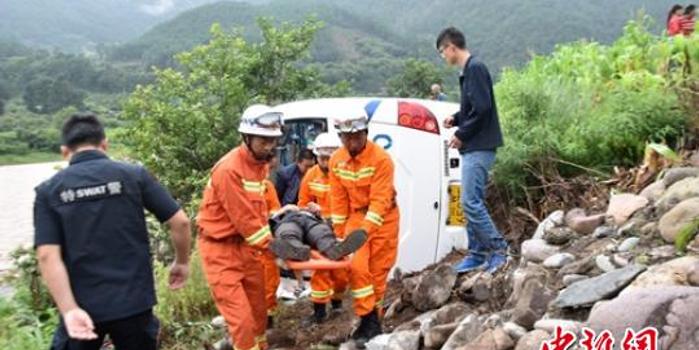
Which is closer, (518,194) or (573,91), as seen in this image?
(518,194)

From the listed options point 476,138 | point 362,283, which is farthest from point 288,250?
point 476,138

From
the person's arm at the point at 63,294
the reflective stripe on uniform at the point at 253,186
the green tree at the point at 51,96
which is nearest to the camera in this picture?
the person's arm at the point at 63,294

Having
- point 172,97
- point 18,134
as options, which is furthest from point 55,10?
point 172,97

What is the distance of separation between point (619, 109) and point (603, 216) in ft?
5.55

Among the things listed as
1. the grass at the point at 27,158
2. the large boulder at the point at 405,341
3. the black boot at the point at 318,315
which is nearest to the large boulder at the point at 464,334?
the large boulder at the point at 405,341

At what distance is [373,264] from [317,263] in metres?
0.58

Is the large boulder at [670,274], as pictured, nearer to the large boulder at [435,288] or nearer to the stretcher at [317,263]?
the large boulder at [435,288]

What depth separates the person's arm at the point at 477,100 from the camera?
5289 mm

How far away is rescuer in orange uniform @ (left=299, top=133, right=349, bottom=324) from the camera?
5.62 metres

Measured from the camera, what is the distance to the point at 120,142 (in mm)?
11398

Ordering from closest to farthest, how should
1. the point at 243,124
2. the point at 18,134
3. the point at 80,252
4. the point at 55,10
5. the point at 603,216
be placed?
the point at 80,252 → the point at 243,124 → the point at 603,216 → the point at 18,134 → the point at 55,10

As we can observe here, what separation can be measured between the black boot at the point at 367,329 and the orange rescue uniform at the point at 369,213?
55mm

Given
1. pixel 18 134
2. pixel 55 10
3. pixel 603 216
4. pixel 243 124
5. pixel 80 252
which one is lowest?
pixel 18 134

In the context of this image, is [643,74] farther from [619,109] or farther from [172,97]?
[172,97]
